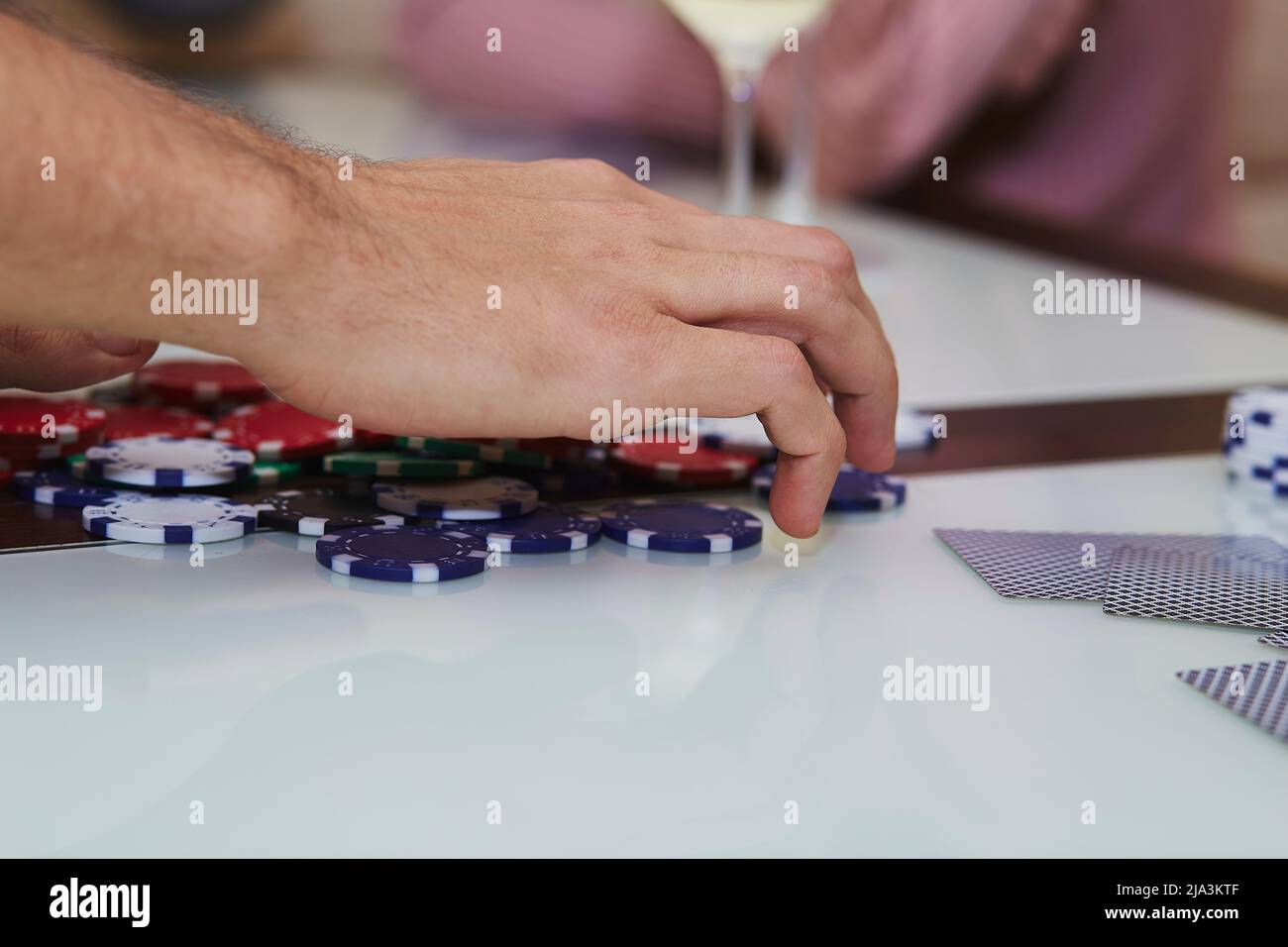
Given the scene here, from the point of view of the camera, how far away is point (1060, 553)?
0.84m

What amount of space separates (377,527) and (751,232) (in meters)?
0.28

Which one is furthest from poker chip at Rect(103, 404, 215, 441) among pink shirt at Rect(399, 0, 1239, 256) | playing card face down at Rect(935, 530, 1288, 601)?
pink shirt at Rect(399, 0, 1239, 256)

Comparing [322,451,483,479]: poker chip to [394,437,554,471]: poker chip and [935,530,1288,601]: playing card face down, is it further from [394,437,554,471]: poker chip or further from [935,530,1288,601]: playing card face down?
[935,530,1288,601]: playing card face down

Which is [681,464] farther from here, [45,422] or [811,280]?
[45,422]

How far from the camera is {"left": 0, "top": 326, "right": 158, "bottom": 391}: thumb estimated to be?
830 millimetres

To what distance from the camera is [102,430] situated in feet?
3.01

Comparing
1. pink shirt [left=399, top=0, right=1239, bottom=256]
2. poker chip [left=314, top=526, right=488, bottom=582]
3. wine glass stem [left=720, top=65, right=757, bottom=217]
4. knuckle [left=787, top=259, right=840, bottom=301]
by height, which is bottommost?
poker chip [left=314, top=526, right=488, bottom=582]

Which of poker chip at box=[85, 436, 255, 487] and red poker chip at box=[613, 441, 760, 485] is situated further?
red poker chip at box=[613, 441, 760, 485]

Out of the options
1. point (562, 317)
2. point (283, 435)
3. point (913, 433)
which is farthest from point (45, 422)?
point (913, 433)

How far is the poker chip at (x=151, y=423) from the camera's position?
0.93m
